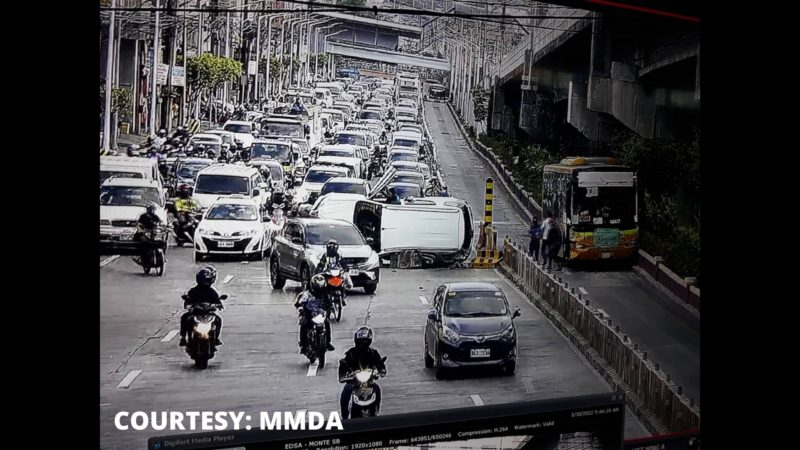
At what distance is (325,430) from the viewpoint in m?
3.53

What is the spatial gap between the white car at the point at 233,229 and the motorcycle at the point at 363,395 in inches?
20.9

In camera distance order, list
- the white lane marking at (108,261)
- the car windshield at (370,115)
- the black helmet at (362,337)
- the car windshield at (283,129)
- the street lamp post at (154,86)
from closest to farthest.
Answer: the white lane marking at (108,261) < the street lamp post at (154,86) < the black helmet at (362,337) < the car windshield at (283,129) < the car windshield at (370,115)

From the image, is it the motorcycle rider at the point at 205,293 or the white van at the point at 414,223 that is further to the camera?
the white van at the point at 414,223

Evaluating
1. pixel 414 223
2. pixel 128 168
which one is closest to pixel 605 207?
pixel 414 223

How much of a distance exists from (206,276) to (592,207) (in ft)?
5.30

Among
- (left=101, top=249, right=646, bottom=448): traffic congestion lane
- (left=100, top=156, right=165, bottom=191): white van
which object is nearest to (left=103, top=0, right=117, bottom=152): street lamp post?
(left=100, top=156, right=165, bottom=191): white van

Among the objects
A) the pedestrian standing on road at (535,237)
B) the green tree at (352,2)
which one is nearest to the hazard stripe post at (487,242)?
the pedestrian standing on road at (535,237)

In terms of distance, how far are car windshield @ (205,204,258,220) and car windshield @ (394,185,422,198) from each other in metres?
0.55

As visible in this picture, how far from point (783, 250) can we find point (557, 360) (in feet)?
3.31

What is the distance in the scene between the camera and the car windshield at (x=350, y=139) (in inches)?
160

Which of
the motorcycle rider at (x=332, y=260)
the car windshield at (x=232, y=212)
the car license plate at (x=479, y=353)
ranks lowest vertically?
the car license plate at (x=479, y=353)

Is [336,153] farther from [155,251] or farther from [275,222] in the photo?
[155,251]

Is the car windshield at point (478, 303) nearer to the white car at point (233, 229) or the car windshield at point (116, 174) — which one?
the white car at point (233, 229)

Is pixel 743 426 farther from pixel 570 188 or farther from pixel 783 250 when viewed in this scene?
pixel 570 188
